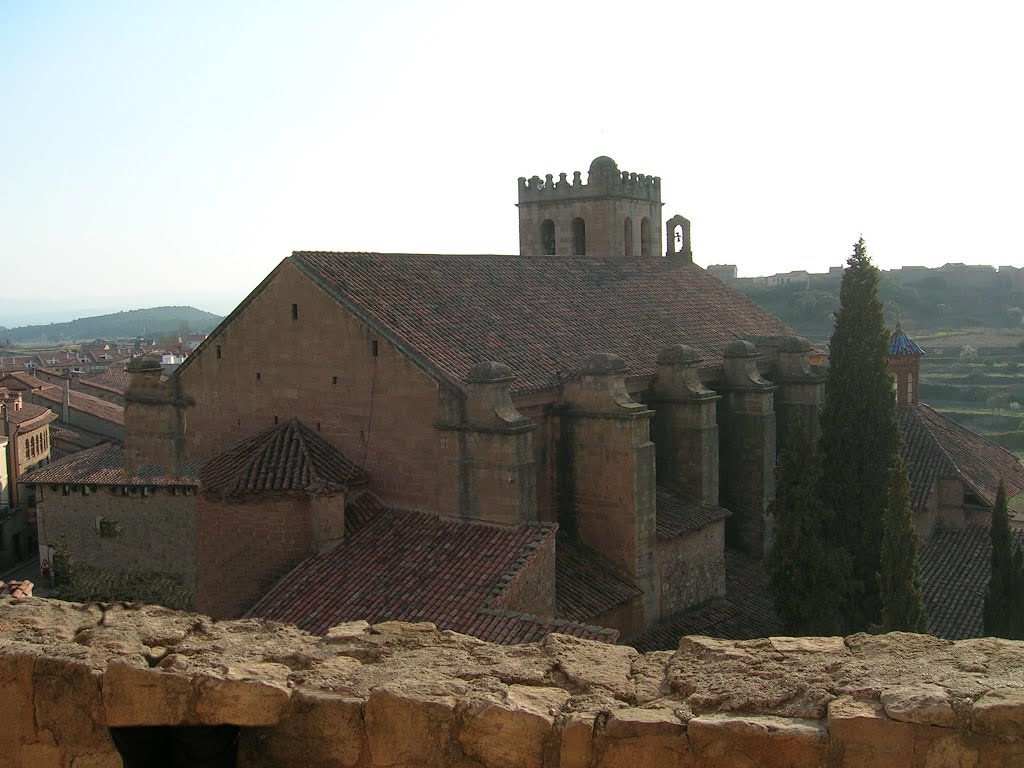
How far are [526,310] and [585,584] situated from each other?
589 centimetres

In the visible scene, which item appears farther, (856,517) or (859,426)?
(859,426)

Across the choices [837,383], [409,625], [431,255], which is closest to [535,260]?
[431,255]

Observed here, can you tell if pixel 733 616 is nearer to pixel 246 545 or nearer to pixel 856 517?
pixel 856 517

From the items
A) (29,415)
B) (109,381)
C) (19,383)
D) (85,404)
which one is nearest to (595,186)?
(29,415)

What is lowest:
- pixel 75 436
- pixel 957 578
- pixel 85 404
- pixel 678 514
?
pixel 957 578

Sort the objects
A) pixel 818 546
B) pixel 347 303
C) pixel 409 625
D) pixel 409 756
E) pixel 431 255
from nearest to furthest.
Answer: pixel 409 756, pixel 409 625, pixel 347 303, pixel 818 546, pixel 431 255

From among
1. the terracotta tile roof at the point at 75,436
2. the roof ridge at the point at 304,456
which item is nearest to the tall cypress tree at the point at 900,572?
the roof ridge at the point at 304,456

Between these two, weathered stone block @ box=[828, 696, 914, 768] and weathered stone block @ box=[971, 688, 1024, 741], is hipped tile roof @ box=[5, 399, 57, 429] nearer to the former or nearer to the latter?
weathered stone block @ box=[828, 696, 914, 768]

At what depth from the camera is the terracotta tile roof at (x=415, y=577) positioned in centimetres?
1318

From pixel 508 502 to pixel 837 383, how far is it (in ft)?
27.5

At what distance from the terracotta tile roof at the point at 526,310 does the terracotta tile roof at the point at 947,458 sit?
501 cm

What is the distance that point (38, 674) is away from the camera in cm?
484

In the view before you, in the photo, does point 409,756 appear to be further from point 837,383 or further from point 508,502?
point 837,383

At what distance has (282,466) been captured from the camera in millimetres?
16234
